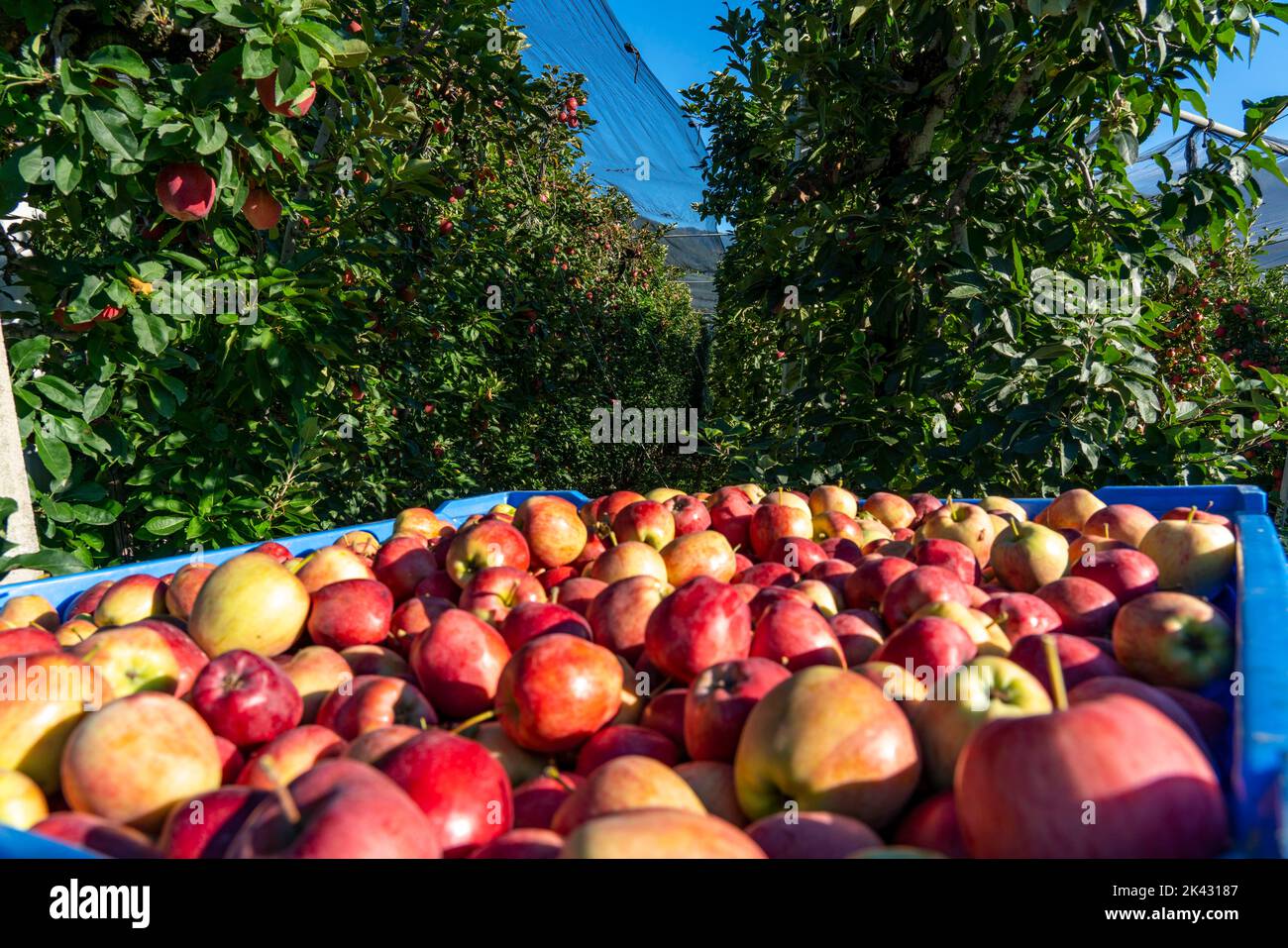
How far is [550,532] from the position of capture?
2.42 m

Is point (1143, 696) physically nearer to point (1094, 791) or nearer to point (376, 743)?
point (1094, 791)

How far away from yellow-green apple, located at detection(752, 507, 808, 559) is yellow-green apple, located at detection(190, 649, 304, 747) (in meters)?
1.49

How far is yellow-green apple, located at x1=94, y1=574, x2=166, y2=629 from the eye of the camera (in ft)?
6.52

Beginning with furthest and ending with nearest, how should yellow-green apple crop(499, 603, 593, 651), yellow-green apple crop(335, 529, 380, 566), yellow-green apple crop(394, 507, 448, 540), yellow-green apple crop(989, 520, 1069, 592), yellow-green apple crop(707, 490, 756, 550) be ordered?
yellow-green apple crop(394, 507, 448, 540)
yellow-green apple crop(707, 490, 756, 550)
yellow-green apple crop(335, 529, 380, 566)
yellow-green apple crop(989, 520, 1069, 592)
yellow-green apple crop(499, 603, 593, 651)

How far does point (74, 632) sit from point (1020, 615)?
2.16 metres

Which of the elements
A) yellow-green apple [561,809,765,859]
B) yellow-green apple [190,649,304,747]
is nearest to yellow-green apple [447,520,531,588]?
yellow-green apple [190,649,304,747]

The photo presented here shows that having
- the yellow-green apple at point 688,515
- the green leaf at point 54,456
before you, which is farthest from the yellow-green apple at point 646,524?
the green leaf at point 54,456

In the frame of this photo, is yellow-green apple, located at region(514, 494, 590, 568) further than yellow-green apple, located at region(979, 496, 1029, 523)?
No

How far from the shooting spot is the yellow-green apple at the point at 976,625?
157 centimetres

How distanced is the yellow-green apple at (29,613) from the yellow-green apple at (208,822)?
1.30 metres

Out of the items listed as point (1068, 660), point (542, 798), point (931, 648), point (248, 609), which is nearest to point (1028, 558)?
point (1068, 660)

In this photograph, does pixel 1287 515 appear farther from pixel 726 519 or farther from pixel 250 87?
pixel 250 87

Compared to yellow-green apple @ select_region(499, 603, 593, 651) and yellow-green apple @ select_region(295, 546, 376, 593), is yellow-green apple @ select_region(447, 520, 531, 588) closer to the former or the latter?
yellow-green apple @ select_region(295, 546, 376, 593)
